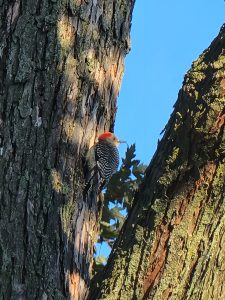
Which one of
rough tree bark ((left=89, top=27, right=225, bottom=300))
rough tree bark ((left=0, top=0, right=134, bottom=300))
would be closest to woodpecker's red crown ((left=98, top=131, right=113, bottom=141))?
rough tree bark ((left=0, top=0, right=134, bottom=300))

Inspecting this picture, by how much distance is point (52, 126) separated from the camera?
3.78m

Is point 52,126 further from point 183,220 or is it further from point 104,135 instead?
point 183,220

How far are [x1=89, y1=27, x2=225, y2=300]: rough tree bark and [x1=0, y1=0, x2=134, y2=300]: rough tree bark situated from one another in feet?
3.85

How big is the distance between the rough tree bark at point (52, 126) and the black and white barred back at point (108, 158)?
37 centimetres

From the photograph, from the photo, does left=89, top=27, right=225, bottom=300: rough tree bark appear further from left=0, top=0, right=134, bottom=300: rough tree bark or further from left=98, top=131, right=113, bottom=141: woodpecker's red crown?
left=98, top=131, right=113, bottom=141: woodpecker's red crown

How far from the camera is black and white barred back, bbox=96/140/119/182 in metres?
4.59

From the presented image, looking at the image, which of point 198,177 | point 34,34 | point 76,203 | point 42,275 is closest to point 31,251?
point 42,275

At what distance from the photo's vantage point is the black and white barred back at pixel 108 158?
459cm

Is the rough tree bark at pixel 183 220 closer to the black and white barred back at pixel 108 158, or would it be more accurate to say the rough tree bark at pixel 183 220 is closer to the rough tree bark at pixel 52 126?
the rough tree bark at pixel 52 126

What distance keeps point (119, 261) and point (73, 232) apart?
1461 millimetres

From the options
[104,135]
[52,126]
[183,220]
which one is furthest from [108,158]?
[183,220]

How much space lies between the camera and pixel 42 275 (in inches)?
140

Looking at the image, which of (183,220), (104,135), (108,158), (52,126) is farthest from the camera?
(108,158)

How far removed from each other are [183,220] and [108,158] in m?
3.28
